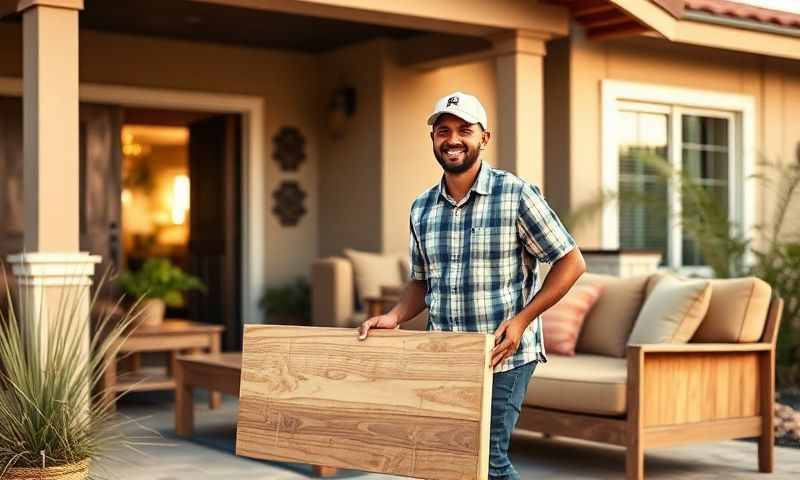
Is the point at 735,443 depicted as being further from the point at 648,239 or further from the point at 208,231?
the point at 208,231

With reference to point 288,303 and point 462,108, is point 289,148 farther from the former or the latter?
point 462,108

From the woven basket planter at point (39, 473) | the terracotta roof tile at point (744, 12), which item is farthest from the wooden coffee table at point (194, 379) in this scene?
the terracotta roof tile at point (744, 12)

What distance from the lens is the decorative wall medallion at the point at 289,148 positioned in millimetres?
9633

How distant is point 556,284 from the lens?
10.3 ft

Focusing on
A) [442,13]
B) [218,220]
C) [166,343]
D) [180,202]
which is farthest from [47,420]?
[180,202]

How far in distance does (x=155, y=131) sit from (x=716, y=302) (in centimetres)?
930

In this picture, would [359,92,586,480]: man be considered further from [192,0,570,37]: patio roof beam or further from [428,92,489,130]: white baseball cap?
[192,0,570,37]: patio roof beam

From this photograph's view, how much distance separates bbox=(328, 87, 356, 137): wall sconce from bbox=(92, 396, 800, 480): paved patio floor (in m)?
3.46

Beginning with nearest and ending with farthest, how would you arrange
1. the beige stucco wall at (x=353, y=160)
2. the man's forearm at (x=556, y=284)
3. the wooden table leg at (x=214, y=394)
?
1. the man's forearm at (x=556, y=284)
2. the wooden table leg at (x=214, y=394)
3. the beige stucco wall at (x=353, y=160)

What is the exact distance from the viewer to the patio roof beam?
253 inches

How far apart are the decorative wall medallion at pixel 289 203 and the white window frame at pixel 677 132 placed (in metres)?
2.59

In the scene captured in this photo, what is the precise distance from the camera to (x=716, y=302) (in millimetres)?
5594

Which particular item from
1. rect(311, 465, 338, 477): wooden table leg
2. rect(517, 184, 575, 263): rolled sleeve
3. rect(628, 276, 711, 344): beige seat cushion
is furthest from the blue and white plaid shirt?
rect(628, 276, 711, 344): beige seat cushion

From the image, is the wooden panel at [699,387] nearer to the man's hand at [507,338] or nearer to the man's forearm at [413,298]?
the man's forearm at [413,298]
